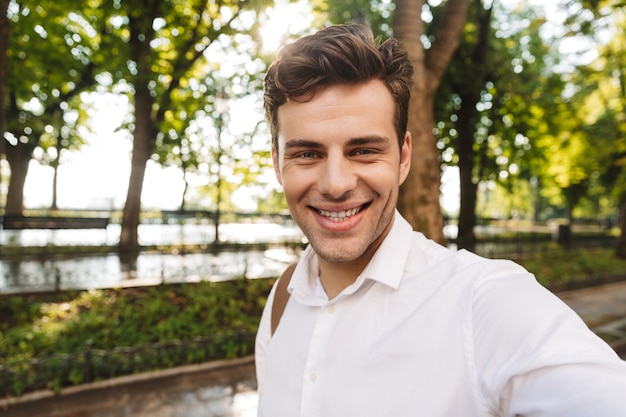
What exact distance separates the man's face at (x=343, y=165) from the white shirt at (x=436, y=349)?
140 mm

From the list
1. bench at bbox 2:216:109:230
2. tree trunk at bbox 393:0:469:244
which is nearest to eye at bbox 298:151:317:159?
tree trunk at bbox 393:0:469:244

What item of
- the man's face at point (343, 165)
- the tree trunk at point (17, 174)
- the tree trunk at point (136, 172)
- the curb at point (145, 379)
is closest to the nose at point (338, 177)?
the man's face at point (343, 165)

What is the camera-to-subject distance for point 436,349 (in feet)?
3.68

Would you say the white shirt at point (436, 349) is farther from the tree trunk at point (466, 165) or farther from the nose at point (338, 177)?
the tree trunk at point (466, 165)

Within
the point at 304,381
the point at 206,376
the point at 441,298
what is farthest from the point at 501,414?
the point at 206,376

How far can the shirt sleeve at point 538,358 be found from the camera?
0.83 meters

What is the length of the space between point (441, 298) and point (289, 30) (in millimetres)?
10320

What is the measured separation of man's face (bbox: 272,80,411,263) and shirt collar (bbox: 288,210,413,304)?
6 centimetres

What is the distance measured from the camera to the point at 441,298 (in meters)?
1.20

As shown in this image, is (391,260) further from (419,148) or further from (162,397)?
(162,397)

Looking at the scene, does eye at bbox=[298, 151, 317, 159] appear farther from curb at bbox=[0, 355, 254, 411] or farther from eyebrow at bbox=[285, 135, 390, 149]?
curb at bbox=[0, 355, 254, 411]

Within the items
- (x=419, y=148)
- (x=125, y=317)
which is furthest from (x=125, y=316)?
(x=419, y=148)

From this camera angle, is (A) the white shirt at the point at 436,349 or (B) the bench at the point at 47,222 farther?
(B) the bench at the point at 47,222

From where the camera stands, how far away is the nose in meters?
1.36
